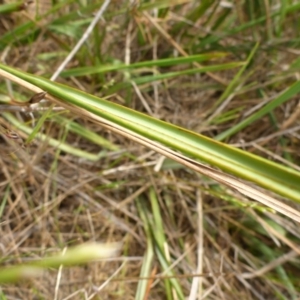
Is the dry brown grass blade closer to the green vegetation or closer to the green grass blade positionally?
the green grass blade

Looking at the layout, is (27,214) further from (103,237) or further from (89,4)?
(89,4)

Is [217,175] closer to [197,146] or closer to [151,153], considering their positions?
[197,146]

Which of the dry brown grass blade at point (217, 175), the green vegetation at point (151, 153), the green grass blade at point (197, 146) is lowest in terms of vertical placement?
the green vegetation at point (151, 153)

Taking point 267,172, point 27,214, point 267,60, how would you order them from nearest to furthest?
point 267,172, point 27,214, point 267,60

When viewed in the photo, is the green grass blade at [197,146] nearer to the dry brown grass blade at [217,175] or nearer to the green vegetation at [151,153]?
the dry brown grass blade at [217,175]

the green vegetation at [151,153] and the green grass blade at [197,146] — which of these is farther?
the green vegetation at [151,153]

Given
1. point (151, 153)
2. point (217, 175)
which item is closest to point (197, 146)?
point (217, 175)

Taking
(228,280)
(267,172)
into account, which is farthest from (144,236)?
(267,172)

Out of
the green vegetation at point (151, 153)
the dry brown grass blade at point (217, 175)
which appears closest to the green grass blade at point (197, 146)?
the dry brown grass blade at point (217, 175)
